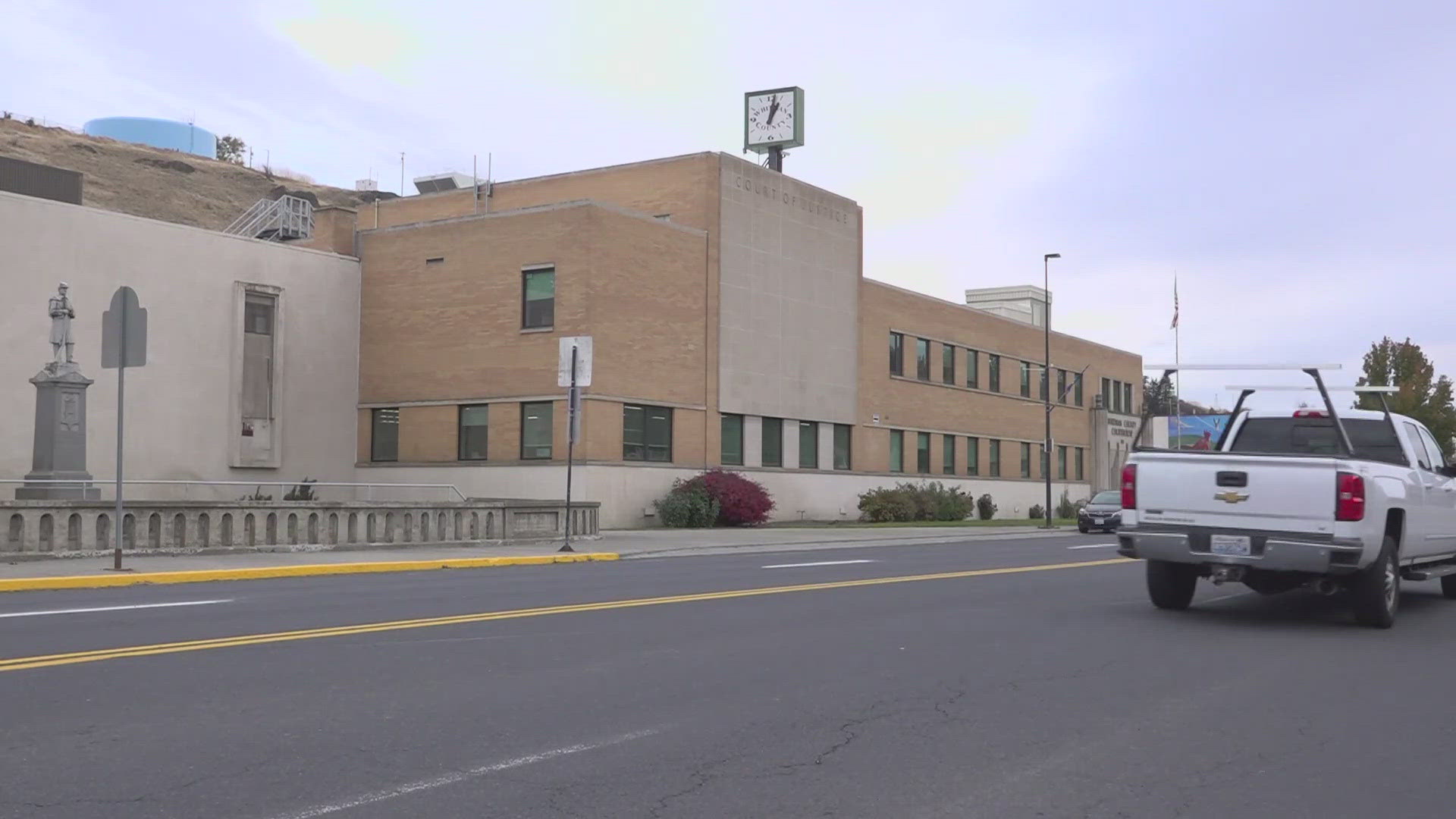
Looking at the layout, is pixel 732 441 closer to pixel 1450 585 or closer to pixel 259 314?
pixel 259 314

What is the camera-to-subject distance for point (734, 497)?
3956cm

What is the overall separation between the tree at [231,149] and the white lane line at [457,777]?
502ft

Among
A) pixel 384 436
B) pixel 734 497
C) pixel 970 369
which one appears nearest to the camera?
pixel 734 497

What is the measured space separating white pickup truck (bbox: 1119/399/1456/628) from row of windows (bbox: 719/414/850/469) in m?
29.0

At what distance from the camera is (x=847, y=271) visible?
159 feet

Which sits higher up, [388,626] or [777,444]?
[777,444]

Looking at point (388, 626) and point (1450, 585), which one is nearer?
point (388, 626)

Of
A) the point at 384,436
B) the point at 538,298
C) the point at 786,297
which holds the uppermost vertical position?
the point at 786,297

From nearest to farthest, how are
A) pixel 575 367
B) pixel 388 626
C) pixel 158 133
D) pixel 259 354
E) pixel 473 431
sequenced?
1. pixel 388 626
2. pixel 575 367
3. pixel 259 354
4. pixel 473 431
5. pixel 158 133

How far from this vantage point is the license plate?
12508mm

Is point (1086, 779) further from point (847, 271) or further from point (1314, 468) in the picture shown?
point (847, 271)

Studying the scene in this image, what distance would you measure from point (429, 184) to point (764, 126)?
Result: 12.7 metres

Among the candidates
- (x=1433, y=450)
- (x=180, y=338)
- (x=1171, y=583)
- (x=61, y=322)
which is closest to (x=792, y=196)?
(x=180, y=338)

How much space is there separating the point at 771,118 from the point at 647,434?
17.5 meters
